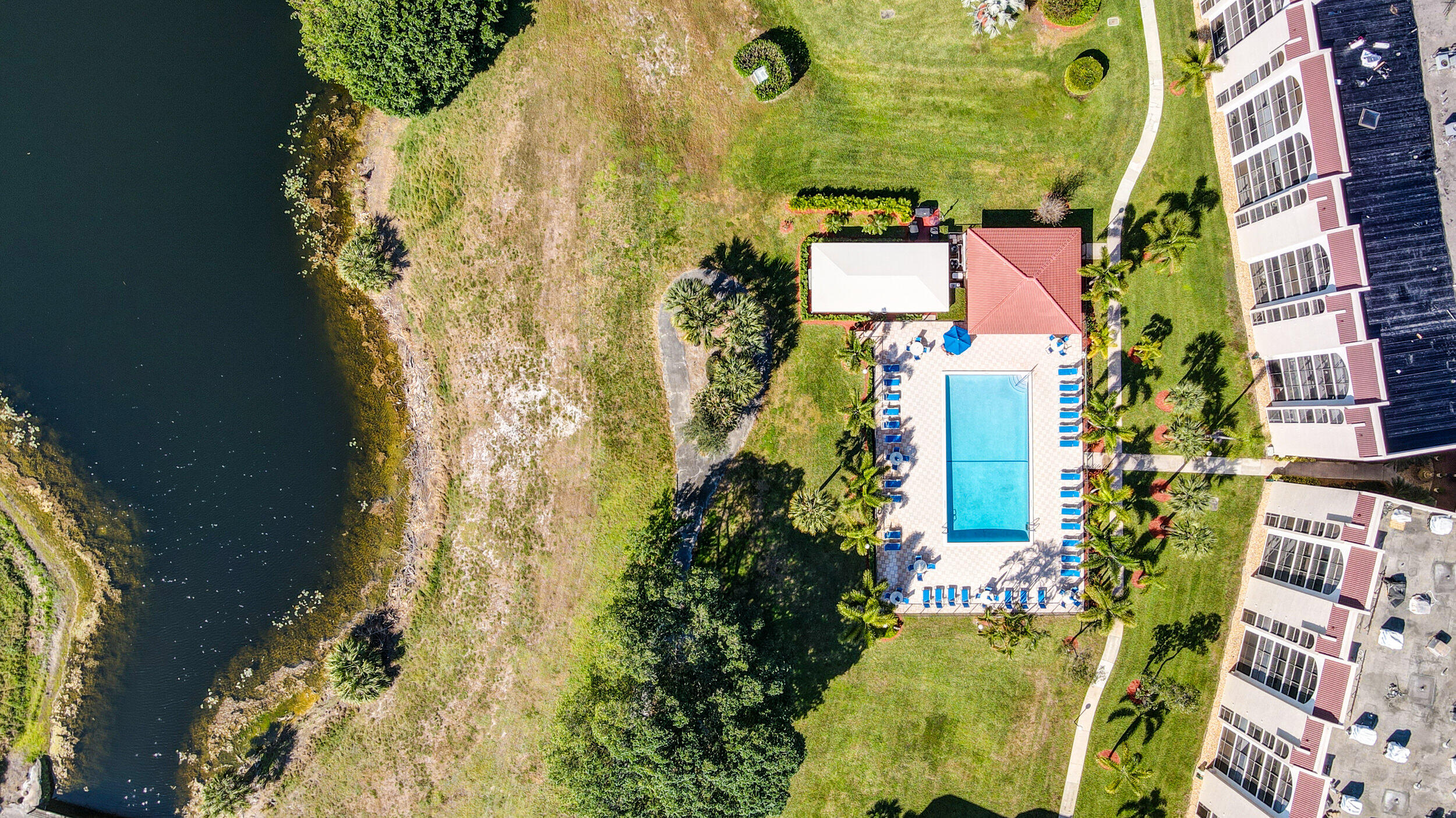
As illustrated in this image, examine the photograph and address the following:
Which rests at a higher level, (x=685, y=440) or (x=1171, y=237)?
(x=1171, y=237)

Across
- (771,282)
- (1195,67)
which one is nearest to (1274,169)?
(1195,67)

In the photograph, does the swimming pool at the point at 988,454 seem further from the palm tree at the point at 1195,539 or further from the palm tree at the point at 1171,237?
the palm tree at the point at 1171,237

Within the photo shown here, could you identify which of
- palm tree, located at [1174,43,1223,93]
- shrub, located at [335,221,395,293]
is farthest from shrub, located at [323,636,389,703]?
palm tree, located at [1174,43,1223,93]

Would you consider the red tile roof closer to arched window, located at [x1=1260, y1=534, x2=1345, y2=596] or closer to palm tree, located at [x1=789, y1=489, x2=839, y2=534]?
palm tree, located at [x1=789, y1=489, x2=839, y2=534]

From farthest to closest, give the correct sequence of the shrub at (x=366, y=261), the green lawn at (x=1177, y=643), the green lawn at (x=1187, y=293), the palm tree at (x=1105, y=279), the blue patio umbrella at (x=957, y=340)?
the shrub at (x=366, y=261) < the green lawn at (x=1177, y=643) < the green lawn at (x=1187, y=293) < the blue patio umbrella at (x=957, y=340) < the palm tree at (x=1105, y=279)

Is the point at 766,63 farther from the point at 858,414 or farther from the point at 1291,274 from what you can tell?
the point at 1291,274

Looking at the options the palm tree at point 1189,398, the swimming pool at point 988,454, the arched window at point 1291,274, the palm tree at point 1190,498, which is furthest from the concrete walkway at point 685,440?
the arched window at point 1291,274
